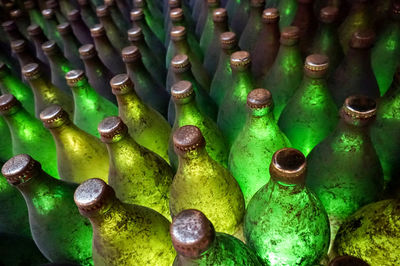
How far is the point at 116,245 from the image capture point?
0.64 m

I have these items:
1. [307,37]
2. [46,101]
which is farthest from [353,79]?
[46,101]

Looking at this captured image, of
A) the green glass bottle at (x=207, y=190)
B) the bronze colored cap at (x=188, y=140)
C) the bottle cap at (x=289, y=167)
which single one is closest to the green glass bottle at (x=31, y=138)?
the green glass bottle at (x=207, y=190)

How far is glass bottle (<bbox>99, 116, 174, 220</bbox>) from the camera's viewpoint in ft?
2.73

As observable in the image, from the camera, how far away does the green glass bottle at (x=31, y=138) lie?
1.04 m

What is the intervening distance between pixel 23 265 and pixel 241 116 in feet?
2.65

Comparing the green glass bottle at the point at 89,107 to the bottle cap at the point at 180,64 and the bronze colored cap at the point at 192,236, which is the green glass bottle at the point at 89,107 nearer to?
the bottle cap at the point at 180,64

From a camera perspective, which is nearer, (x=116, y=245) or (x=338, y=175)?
(x=116, y=245)

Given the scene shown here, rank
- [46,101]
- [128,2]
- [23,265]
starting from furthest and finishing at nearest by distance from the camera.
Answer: [128,2] → [46,101] → [23,265]

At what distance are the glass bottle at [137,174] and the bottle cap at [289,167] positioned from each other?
40cm

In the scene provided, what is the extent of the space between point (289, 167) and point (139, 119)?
61cm

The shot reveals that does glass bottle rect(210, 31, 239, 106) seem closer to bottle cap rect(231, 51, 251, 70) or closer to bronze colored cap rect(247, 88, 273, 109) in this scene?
bottle cap rect(231, 51, 251, 70)

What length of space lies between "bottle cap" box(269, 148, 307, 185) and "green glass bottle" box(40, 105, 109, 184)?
2.04ft

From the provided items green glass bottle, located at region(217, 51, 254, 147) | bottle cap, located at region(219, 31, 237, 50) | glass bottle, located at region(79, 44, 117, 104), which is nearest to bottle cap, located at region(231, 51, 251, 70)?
green glass bottle, located at region(217, 51, 254, 147)

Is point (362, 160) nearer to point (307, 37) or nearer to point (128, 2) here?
point (307, 37)
